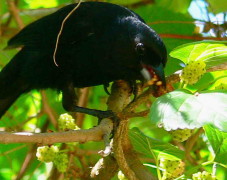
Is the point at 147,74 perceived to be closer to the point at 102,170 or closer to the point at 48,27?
the point at 102,170

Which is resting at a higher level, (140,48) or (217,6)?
(217,6)

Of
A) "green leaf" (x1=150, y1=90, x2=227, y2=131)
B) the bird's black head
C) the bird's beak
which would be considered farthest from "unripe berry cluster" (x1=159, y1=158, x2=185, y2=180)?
the bird's black head

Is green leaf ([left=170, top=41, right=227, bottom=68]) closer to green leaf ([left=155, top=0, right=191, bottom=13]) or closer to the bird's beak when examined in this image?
the bird's beak

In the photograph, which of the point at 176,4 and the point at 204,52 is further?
the point at 176,4

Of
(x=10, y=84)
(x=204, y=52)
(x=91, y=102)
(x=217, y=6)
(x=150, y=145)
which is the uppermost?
(x=204, y=52)

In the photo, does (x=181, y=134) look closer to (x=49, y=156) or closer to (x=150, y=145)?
(x=150, y=145)

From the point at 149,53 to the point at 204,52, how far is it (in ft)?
2.68

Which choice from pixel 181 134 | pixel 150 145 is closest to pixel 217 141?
pixel 181 134

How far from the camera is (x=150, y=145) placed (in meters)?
2.23

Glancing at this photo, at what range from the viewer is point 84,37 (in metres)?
3.33

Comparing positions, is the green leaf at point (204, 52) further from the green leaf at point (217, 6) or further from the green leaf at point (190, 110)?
the green leaf at point (217, 6)

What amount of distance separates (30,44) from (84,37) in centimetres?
48

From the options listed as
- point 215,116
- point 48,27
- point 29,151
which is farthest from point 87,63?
point 215,116

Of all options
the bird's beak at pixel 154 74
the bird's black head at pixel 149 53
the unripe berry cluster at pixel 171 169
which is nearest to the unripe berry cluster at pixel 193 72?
the unripe berry cluster at pixel 171 169
